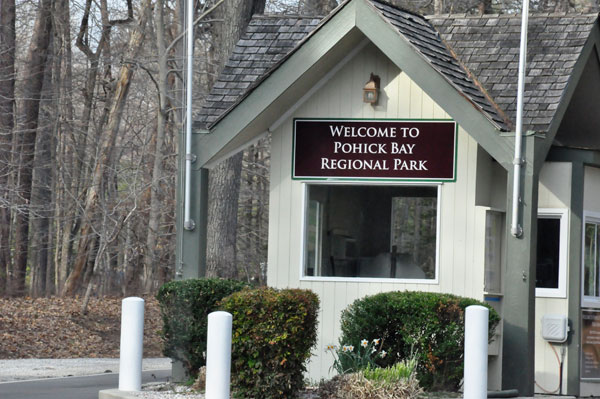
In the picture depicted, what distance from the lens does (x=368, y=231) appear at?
1375 cm

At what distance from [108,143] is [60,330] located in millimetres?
9368

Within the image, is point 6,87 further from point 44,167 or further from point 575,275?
point 575,275

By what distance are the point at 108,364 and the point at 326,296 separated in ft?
21.3

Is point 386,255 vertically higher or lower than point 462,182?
lower

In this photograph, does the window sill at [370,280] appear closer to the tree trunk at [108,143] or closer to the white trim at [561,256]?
the white trim at [561,256]

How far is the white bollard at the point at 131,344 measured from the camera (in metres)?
10.8

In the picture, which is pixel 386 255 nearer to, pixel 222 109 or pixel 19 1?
pixel 222 109

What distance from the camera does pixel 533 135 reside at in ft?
37.3

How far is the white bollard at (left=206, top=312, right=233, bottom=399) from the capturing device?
31.5 ft

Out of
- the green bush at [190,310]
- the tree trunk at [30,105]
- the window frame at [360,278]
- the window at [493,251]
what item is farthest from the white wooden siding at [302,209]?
the tree trunk at [30,105]

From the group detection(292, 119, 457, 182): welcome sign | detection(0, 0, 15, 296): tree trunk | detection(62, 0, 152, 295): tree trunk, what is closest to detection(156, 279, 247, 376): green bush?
detection(292, 119, 457, 182): welcome sign

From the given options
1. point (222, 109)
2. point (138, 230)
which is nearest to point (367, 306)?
point (222, 109)

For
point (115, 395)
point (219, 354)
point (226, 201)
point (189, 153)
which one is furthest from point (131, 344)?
point (226, 201)

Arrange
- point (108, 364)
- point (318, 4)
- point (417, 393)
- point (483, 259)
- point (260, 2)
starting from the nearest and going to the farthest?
point (417, 393) → point (483, 259) → point (108, 364) → point (260, 2) → point (318, 4)
